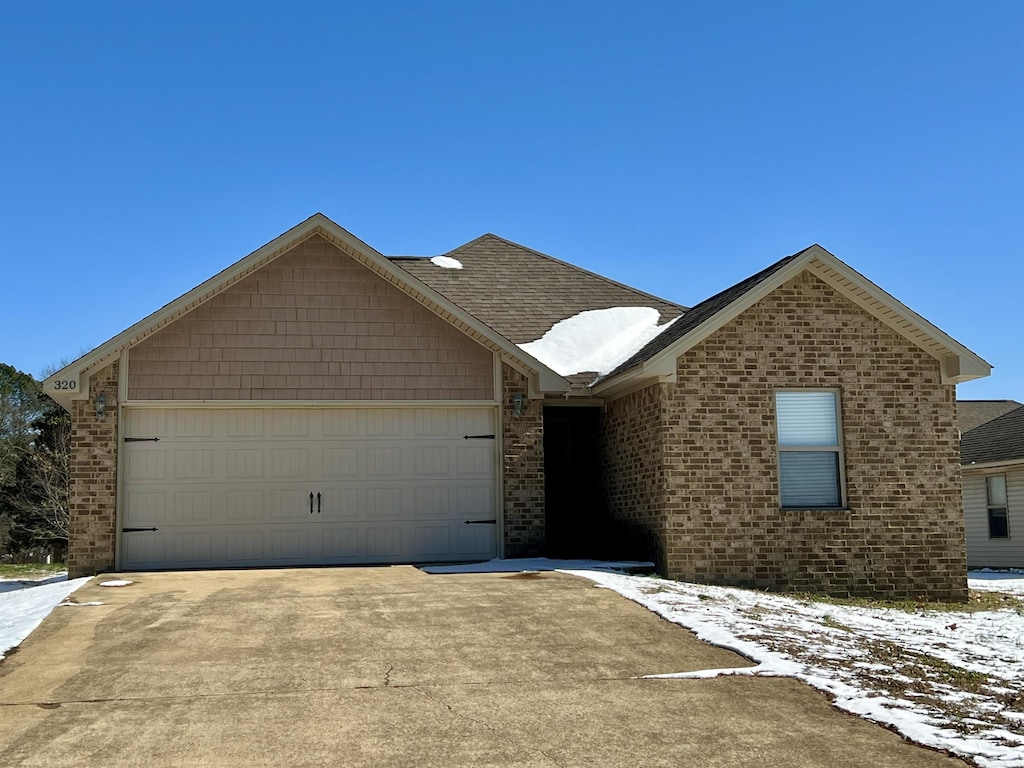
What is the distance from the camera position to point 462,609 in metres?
10.8

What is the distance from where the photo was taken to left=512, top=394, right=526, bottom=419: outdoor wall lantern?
15539 millimetres

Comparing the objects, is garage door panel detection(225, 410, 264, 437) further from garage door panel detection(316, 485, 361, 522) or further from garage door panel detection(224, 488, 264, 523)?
garage door panel detection(316, 485, 361, 522)

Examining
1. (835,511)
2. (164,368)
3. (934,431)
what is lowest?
(835,511)

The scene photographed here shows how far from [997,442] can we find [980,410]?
882 centimetres

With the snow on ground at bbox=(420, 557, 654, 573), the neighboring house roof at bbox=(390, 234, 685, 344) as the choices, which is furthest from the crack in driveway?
the neighboring house roof at bbox=(390, 234, 685, 344)

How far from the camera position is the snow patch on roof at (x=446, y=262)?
67.1 feet

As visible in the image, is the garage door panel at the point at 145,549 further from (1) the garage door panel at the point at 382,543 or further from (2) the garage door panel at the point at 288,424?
(1) the garage door panel at the point at 382,543

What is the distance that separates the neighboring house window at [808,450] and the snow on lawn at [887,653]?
6.06 ft

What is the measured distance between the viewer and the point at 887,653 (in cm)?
929

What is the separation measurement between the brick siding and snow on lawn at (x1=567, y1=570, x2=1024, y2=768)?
99 cm

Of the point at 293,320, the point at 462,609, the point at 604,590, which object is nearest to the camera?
the point at 462,609

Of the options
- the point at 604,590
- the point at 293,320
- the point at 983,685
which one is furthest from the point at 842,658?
the point at 293,320

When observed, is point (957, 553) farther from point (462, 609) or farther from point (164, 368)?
point (164, 368)

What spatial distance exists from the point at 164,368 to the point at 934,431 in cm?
1091
